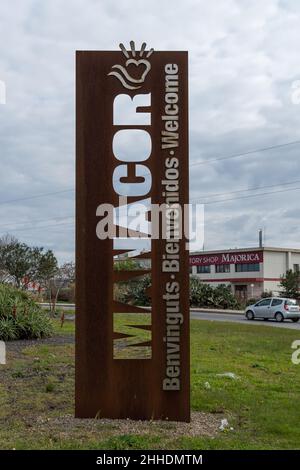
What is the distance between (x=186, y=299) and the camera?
748 cm

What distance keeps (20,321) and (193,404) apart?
9.26m

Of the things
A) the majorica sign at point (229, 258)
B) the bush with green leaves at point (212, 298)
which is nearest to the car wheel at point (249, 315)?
the bush with green leaves at point (212, 298)

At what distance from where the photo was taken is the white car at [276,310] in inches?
1296

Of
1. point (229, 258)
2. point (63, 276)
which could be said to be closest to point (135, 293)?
point (63, 276)

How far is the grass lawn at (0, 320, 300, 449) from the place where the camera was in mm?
6457

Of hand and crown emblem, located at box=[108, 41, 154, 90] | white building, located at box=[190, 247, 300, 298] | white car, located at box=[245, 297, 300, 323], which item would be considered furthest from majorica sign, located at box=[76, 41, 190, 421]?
white building, located at box=[190, 247, 300, 298]

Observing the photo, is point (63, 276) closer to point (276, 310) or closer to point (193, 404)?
point (276, 310)

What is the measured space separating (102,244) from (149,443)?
239 cm

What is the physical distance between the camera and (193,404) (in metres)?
8.59

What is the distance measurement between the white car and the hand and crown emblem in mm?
26743

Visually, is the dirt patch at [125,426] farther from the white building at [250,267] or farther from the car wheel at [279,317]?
the white building at [250,267]

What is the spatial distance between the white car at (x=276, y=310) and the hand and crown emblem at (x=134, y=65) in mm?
26743

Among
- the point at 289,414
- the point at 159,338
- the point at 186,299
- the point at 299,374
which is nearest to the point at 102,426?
the point at 159,338
